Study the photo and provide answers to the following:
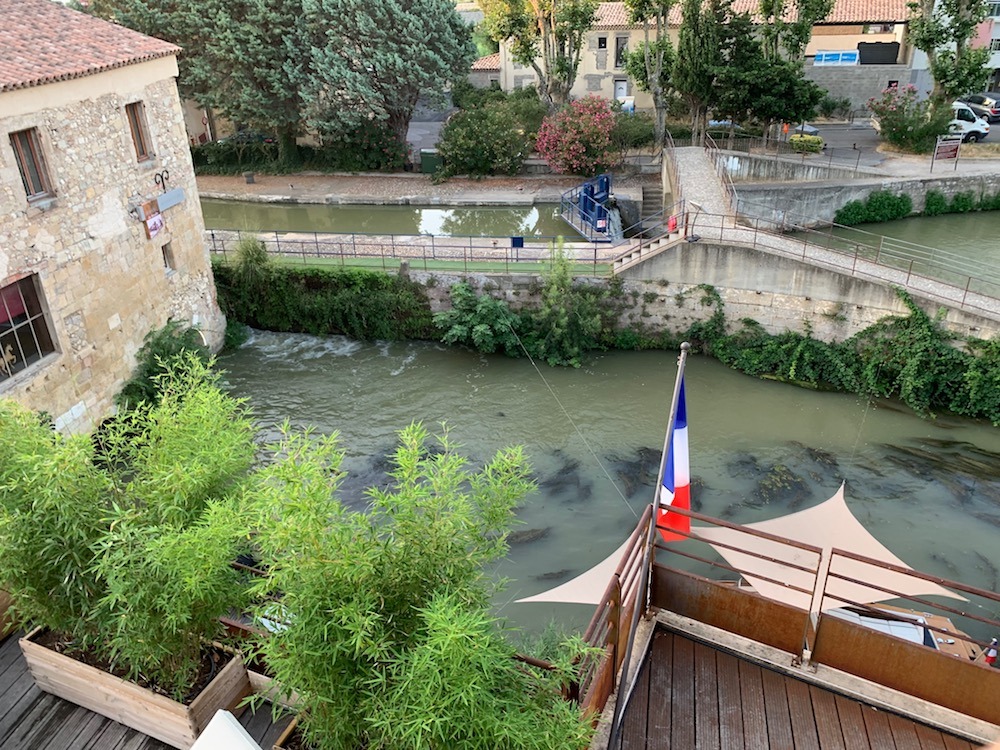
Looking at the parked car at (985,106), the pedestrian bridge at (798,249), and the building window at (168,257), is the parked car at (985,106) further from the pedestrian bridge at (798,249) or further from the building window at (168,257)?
the building window at (168,257)

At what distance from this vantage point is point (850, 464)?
15.8 meters

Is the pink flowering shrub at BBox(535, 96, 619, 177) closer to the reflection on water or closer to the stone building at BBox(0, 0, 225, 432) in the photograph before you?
the reflection on water

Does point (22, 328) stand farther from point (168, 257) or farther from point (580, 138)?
point (580, 138)

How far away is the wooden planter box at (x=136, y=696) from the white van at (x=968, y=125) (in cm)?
3138

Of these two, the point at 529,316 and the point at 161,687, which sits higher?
the point at 161,687

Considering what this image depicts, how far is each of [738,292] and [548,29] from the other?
16.9 m

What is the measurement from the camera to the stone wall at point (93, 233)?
13.3 m

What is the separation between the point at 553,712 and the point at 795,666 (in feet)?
9.28

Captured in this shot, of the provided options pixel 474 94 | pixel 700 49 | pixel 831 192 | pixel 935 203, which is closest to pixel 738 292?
pixel 831 192

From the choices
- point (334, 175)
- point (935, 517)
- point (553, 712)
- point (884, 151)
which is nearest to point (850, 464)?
point (935, 517)

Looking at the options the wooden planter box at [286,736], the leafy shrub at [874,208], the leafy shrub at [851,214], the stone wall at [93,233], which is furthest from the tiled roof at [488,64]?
the wooden planter box at [286,736]

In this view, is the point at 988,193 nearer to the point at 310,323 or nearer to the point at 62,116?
the point at 310,323

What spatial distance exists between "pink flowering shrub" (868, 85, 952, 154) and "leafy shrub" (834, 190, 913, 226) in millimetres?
3651

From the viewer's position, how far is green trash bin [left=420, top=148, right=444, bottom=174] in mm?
31172
